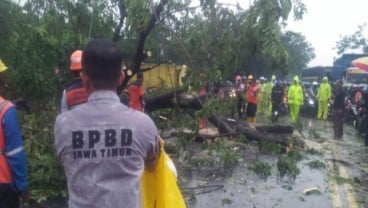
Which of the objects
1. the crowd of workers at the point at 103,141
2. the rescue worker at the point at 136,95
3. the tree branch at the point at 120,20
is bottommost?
the rescue worker at the point at 136,95

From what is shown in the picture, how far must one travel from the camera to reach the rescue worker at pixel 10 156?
3071mm

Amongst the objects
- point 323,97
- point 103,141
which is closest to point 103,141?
point 103,141

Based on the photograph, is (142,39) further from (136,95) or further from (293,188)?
(293,188)

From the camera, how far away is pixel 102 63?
1.96 metres

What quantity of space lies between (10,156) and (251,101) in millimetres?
13154

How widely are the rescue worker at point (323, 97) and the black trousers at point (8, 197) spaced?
16.2 m

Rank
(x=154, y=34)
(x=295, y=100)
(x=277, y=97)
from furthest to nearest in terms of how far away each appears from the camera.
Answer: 1. (x=277, y=97)
2. (x=295, y=100)
3. (x=154, y=34)

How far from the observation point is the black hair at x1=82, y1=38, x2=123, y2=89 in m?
1.96

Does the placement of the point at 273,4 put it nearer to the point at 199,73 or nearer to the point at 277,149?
the point at 199,73

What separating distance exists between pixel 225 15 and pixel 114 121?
4.69m

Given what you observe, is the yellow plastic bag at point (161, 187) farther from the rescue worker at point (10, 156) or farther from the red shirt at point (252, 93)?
the red shirt at point (252, 93)

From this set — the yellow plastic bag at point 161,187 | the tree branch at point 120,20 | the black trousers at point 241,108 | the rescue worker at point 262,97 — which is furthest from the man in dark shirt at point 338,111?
the yellow plastic bag at point 161,187

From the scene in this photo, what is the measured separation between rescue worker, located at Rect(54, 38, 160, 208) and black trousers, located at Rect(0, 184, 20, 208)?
53.4 inches

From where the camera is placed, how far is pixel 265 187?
6.93 meters
